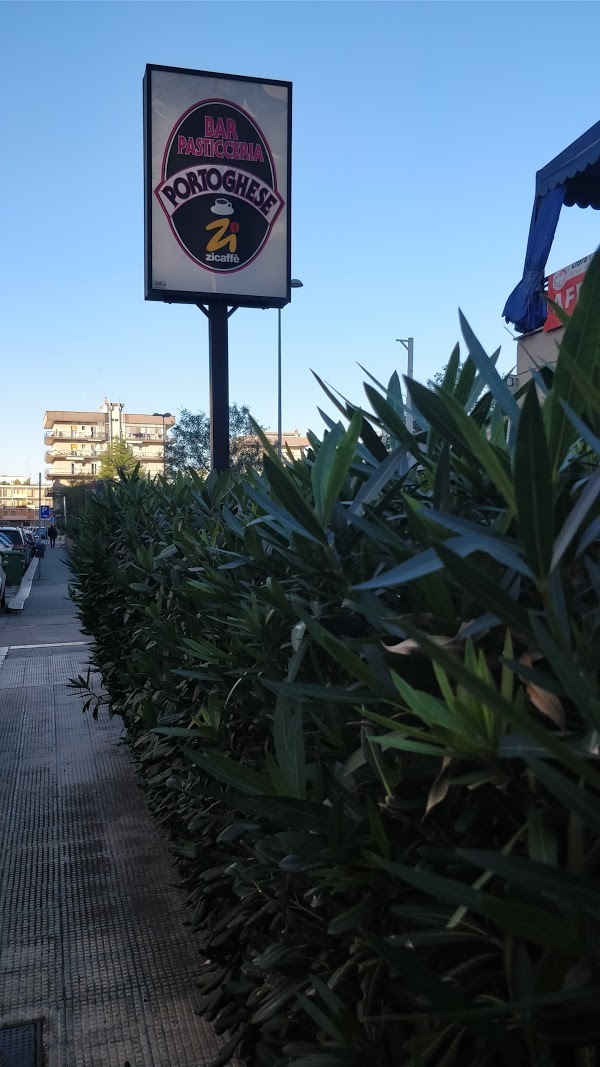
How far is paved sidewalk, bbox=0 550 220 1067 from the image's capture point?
2957 millimetres

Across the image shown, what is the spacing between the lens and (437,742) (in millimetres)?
1242

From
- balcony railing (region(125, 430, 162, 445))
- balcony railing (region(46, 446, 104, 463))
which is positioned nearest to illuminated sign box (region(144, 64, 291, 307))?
balcony railing (region(46, 446, 104, 463))

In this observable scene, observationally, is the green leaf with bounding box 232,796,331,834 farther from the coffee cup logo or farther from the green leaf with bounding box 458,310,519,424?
the coffee cup logo

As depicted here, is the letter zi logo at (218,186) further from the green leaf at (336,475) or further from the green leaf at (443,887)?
the green leaf at (443,887)

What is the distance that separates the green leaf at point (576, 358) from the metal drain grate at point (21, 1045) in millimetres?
2749

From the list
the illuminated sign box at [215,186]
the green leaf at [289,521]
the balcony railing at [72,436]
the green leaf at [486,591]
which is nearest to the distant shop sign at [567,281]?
the illuminated sign box at [215,186]

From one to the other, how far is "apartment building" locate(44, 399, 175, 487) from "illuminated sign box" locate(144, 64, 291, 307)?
118466mm

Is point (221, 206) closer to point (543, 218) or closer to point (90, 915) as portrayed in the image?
point (543, 218)

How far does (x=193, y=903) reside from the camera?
2.99m

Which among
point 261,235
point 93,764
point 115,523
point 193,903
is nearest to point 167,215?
point 261,235

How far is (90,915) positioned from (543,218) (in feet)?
42.9

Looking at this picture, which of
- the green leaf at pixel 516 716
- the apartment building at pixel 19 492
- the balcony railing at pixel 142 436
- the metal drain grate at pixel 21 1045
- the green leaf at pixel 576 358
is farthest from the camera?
the apartment building at pixel 19 492

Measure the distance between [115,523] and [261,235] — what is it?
628cm

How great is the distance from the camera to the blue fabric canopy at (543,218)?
13183mm
